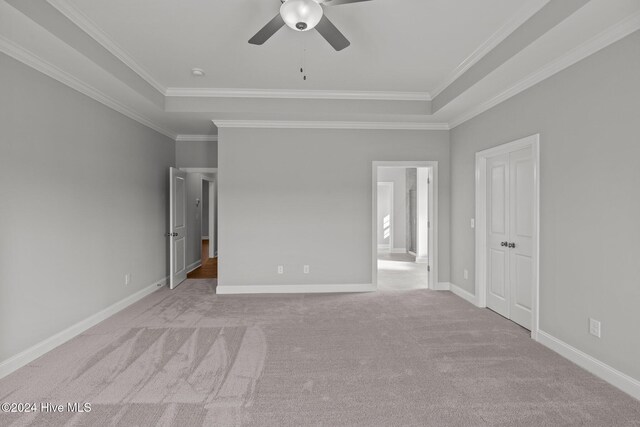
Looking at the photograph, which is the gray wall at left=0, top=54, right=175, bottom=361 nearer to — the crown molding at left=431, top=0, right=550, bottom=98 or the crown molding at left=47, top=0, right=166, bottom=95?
the crown molding at left=47, top=0, right=166, bottom=95

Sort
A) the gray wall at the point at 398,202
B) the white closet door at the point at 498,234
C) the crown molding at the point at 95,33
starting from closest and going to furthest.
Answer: the crown molding at the point at 95,33 → the white closet door at the point at 498,234 → the gray wall at the point at 398,202

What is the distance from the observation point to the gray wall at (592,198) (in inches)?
87.6

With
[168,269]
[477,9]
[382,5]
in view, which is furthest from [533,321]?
[168,269]

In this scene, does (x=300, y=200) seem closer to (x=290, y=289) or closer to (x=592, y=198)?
(x=290, y=289)

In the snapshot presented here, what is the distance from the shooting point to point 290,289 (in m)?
4.80

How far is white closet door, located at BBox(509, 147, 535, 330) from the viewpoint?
10.8 feet

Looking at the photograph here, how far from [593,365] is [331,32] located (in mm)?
3195

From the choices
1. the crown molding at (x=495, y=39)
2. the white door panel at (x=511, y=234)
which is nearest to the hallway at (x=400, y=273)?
the white door panel at (x=511, y=234)

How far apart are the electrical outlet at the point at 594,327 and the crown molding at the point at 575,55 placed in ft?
6.84

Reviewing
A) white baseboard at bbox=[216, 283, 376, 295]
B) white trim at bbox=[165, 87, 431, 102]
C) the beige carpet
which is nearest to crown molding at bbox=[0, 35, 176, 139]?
white trim at bbox=[165, 87, 431, 102]

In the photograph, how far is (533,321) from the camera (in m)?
3.12

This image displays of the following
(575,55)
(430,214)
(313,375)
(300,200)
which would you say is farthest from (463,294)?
(575,55)

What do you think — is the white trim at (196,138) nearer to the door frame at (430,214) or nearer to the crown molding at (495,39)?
the door frame at (430,214)

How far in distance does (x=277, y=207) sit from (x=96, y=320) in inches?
101
